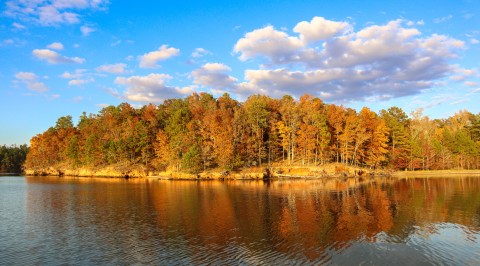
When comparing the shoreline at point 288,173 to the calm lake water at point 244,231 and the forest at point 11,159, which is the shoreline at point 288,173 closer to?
the calm lake water at point 244,231

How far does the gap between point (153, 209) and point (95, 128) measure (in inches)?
3891

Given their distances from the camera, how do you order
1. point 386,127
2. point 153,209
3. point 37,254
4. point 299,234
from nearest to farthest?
point 37,254 → point 299,234 → point 153,209 → point 386,127

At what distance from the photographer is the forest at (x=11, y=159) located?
168 metres

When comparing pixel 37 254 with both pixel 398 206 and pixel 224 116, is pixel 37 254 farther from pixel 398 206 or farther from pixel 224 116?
pixel 224 116

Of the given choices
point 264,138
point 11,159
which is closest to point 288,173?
point 264,138

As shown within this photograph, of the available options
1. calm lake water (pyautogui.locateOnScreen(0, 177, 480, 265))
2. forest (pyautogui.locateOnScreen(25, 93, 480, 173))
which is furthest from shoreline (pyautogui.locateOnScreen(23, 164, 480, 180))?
calm lake water (pyautogui.locateOnScreen(0, 177, 480, 265))

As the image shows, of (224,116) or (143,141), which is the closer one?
(224,116)

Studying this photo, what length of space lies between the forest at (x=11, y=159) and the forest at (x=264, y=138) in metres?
66.9

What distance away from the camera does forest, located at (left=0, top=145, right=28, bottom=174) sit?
168 m

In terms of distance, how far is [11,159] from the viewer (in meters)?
170

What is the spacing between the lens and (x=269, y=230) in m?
28.2

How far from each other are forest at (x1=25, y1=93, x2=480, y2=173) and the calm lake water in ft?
161

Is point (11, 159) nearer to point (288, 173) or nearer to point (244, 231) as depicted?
point (288, 173)

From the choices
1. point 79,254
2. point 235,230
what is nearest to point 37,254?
point 79,254
